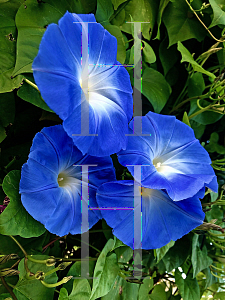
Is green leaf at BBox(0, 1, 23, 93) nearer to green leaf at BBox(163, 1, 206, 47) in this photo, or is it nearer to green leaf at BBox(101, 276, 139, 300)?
green leaf at BBox(163, 1, 206, 47)

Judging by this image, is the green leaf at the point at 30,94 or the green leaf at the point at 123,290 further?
the green leaf at the point at 123,290

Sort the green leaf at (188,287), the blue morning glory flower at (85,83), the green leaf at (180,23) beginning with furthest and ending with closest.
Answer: the green leaf at (188,287) < the green leaf at (180,23) < the blue morning glory flower at (85,83)

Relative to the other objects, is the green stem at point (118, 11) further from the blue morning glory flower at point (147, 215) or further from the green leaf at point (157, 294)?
the green leaf at point (157, 294)

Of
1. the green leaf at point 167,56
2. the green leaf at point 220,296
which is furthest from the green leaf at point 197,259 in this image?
the green leaf at point 167,56

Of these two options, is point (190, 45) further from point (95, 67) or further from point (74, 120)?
point (74, 120)

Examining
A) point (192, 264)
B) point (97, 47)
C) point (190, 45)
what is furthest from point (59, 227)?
point (190, 45)

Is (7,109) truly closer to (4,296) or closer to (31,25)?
(31,25)

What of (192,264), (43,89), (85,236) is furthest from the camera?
(192,264)
